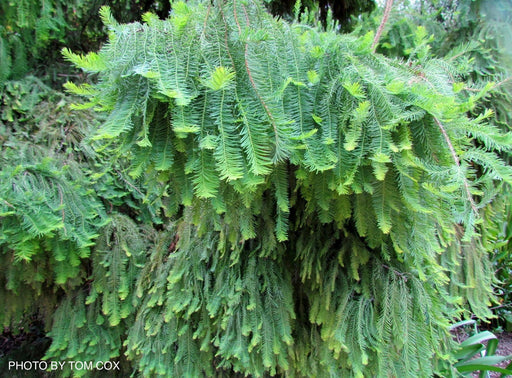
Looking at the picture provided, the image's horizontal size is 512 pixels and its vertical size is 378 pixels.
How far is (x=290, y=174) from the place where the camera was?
1280 millimetres

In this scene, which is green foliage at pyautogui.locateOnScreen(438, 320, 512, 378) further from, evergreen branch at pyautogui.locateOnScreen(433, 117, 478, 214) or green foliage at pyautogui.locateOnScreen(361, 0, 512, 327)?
evergreen branch at pyautogui.locateOnScreen(433, 117, 478, 214)

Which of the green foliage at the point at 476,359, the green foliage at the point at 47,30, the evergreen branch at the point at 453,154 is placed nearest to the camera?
the evergreen branch at the point at 453,154

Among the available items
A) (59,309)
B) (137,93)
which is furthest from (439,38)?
(59,309)

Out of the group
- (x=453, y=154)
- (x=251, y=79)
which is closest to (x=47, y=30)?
(x=251, y=79)

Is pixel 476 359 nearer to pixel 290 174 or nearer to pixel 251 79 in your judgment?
pixel 290 174

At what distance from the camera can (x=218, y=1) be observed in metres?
0.95

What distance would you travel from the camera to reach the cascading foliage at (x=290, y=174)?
89 centimetres

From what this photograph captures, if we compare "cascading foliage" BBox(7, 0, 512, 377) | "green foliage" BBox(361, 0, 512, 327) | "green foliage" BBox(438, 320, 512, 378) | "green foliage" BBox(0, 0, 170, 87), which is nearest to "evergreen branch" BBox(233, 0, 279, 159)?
"cascading foliage" BBox(7, 0, 512, 377)

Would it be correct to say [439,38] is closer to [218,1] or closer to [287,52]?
[287,52]

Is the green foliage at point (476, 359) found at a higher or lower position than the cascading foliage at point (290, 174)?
lower

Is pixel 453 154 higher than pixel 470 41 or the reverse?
the reverse

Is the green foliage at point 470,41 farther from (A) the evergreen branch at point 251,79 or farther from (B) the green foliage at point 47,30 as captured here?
(B) the green foliage at point 47,30

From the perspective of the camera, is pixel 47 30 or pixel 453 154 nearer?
pixel 453 154

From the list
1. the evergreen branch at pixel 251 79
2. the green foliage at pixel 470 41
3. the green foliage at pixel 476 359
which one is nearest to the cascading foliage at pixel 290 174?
the evergreen branch at pixel 251 79
